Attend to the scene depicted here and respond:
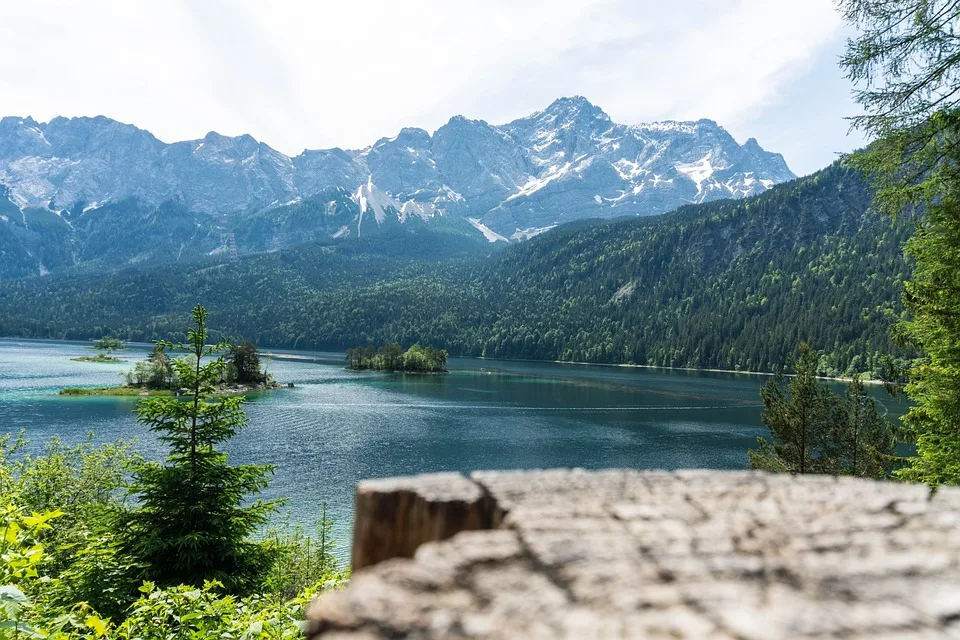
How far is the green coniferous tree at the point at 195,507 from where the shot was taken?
8.63m

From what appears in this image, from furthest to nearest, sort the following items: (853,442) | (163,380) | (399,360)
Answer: (399,360) → (163,380) → (853,442)

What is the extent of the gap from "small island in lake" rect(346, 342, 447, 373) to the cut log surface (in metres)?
121

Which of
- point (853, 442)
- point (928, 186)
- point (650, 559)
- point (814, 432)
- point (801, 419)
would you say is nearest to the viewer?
point (650, 559)

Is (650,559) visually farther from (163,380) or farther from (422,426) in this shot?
(163,380)

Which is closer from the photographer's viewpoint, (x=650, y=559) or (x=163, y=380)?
(x=650, y=559)

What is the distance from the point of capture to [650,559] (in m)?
1.38

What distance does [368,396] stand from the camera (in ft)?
268

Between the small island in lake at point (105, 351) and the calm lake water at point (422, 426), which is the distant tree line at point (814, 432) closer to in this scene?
the calm lake water at point (422, 426)

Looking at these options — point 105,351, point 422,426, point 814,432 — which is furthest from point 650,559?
point 105,351

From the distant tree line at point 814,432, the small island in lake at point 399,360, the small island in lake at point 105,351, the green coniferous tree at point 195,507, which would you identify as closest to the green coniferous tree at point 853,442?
the distant tree line at point 814,432

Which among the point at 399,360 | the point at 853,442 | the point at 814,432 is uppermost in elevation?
the point at 814,432

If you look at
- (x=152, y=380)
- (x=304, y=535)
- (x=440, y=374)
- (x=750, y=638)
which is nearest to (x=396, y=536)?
(x=750, y=638)

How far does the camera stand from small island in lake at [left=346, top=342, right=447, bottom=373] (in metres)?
123

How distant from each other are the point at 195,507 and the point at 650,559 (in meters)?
9.72
